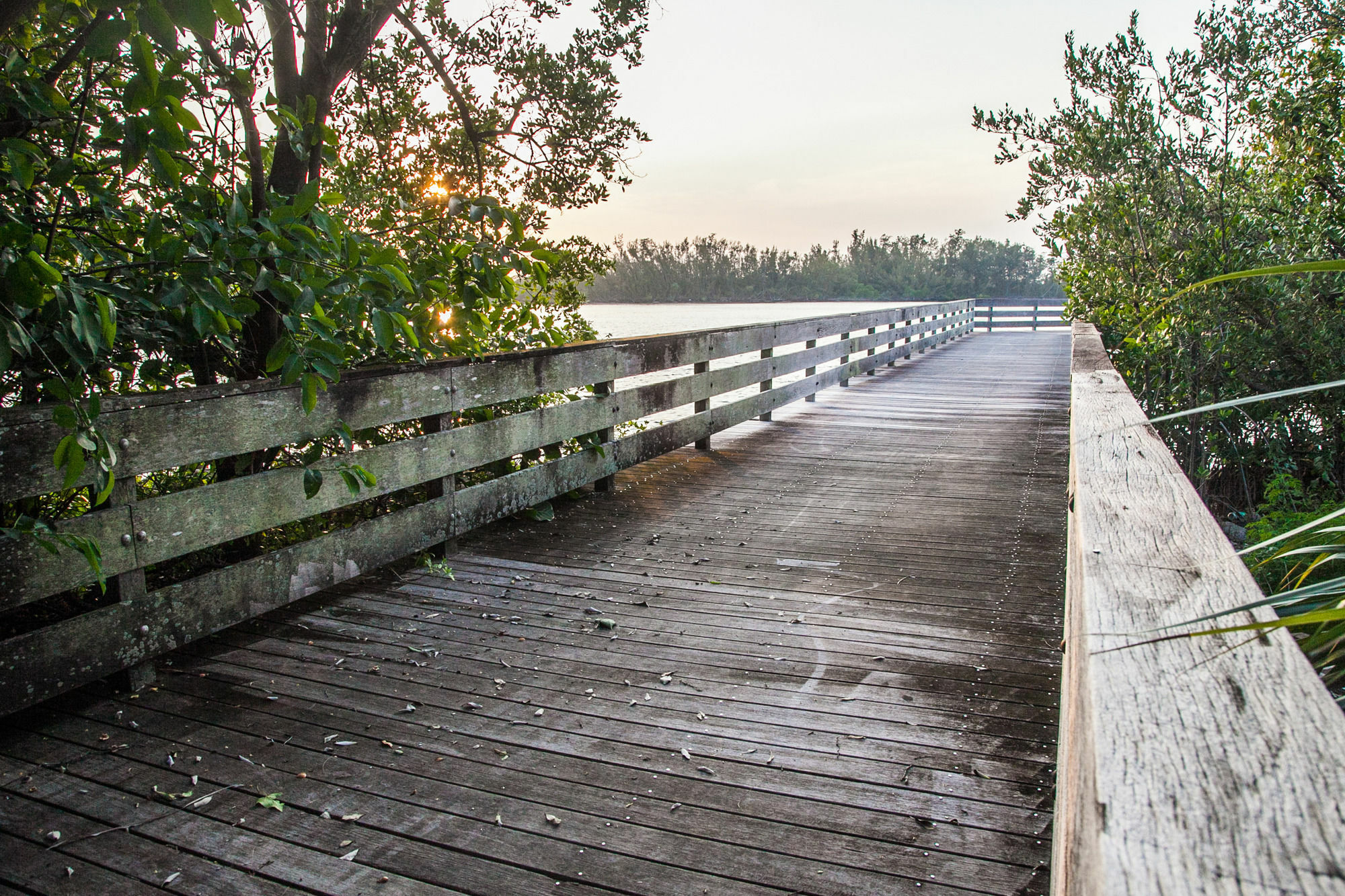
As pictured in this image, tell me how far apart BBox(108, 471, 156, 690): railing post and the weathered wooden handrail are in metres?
2.78

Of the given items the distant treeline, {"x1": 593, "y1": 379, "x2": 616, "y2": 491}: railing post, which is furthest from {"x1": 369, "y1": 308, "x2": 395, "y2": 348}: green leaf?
the distant treeline

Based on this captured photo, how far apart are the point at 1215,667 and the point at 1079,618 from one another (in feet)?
1.00

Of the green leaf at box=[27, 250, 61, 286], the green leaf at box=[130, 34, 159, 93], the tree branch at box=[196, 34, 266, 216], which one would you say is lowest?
the green leaf at box=[27, 250, 61, 286]

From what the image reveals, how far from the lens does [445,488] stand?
4.34m

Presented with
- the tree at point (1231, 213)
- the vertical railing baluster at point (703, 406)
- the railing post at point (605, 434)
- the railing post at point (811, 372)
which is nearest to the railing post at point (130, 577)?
the railing post at point (605, 434)

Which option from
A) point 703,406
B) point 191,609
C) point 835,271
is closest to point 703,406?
point 703,406

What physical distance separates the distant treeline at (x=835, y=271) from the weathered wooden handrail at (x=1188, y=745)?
5843 centimetres

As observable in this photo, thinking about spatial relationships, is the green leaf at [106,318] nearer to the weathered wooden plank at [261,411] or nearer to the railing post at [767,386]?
the weathered wooden plank at [261,411]

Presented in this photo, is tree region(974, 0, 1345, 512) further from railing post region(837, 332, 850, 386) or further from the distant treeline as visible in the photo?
the distant treeline

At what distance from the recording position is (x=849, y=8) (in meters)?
12.6

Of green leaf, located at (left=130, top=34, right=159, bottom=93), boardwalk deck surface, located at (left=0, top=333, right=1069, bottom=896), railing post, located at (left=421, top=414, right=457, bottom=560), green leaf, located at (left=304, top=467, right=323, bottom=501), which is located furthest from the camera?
railing post, located at (left=421, top=414, right=457, bottom=560)

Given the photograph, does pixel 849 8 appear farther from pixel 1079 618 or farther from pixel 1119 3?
pixel 1079 618

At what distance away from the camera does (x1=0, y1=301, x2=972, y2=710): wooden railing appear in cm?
263

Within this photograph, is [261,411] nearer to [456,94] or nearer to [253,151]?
[253,151]
